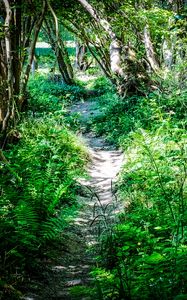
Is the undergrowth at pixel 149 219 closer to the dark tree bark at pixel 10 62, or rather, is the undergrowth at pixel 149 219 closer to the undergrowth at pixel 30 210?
the undergrowth at pixel 30 210

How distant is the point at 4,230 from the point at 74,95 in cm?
1627

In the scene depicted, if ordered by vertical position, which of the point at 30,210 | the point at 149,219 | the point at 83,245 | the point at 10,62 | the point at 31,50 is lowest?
the point at 83,245

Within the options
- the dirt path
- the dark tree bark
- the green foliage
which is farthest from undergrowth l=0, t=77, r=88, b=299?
the green foliage

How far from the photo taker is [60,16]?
11.2 m

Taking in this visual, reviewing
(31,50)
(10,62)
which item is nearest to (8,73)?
(10,62)

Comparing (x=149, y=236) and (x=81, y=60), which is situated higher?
(x=81, y=60)

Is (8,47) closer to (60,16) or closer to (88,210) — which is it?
(88,210)

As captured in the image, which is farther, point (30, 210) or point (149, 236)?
point (30, 210)

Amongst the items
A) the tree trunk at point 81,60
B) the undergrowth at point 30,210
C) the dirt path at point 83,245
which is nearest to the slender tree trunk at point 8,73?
the undergrowth at point 30,210

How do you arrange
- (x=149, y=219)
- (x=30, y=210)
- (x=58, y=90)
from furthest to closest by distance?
(x=58, y=90) → (x=149, y=219) → (x=30, y=210)

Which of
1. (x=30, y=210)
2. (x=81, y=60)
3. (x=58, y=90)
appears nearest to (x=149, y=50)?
(x=58, y=90)

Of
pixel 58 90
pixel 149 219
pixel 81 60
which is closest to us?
pixel 149 219

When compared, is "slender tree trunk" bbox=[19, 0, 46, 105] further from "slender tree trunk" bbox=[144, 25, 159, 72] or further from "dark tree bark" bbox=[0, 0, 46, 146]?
"slender tree trunk" bbox=[144, 25, 159, 72]

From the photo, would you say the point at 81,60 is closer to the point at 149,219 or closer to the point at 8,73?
the point at 8,73
